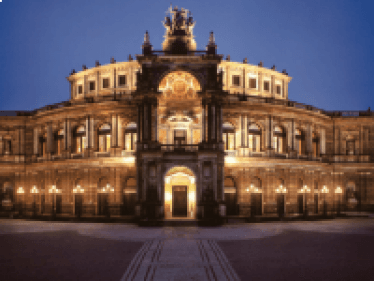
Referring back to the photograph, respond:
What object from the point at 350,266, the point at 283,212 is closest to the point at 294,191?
the point at 283,212

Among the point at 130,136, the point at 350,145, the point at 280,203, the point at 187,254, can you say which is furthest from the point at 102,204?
the point at 350,145

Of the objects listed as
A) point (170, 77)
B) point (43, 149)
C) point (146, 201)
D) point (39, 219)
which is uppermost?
point (170, 77)

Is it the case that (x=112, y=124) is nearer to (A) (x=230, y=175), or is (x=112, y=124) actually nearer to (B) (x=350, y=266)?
(A) (x=230, y=175)

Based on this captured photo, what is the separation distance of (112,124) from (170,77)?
997 cm

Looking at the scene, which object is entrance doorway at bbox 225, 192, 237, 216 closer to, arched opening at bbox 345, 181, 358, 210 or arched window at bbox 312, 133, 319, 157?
arched window at bbox 312, 133, 319, 157

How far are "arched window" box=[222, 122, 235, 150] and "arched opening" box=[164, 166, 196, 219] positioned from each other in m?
6.20

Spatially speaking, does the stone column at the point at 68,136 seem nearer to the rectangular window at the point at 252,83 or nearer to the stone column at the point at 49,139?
the stone column at the point at 49,139

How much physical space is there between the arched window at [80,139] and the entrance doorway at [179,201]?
1406 centimetres

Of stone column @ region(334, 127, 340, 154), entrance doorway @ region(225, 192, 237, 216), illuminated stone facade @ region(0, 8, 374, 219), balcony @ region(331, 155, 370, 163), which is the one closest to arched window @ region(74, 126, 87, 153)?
illuminated stone facade @ region(0, 8, 374, 219)

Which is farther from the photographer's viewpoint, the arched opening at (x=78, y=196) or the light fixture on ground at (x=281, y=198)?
the arched opening at (x=78, y=196)

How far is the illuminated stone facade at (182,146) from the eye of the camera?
40.7 m

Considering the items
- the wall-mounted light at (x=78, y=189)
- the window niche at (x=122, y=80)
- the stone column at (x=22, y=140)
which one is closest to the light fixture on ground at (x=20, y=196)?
the stone column at (x=22, y=140)

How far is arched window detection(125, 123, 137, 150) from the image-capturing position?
46.8m

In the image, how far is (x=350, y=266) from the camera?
18.7 m
